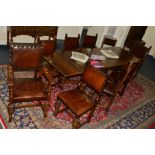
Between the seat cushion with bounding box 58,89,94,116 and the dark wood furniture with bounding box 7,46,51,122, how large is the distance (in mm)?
271

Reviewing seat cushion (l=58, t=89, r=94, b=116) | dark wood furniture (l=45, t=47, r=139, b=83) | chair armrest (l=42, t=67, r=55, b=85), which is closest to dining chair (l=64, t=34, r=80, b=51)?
dark wood furniture (l=45, t=47, r=139, b=83)

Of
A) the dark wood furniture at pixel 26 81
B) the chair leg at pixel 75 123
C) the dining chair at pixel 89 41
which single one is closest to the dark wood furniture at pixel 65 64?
the dark wood furniture at pixel 26 81

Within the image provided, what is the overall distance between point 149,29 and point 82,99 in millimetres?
5146

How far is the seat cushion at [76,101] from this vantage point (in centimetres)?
272

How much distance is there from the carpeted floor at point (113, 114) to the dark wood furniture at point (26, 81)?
22cm

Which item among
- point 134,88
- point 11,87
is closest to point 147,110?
point 134,88

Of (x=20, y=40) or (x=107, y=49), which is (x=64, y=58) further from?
(x=20, y=40)

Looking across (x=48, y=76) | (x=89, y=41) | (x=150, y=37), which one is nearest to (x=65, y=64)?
(x=48, y=76)

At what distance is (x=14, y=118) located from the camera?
2926 millimetres

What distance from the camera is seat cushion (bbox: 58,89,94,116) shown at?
272 cm

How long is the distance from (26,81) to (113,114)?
1701mm

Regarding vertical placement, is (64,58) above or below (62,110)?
above

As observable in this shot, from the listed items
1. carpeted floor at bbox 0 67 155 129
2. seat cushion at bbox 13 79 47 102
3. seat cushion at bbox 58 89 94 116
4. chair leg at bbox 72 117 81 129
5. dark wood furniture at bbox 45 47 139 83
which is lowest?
carpeted floor at bbox 0 67 155 129

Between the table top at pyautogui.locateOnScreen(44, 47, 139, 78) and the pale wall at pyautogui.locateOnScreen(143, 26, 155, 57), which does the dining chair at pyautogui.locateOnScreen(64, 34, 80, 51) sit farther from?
the pale wall at pyautogui.locateOnScreen(143, 26, 155, 57)
